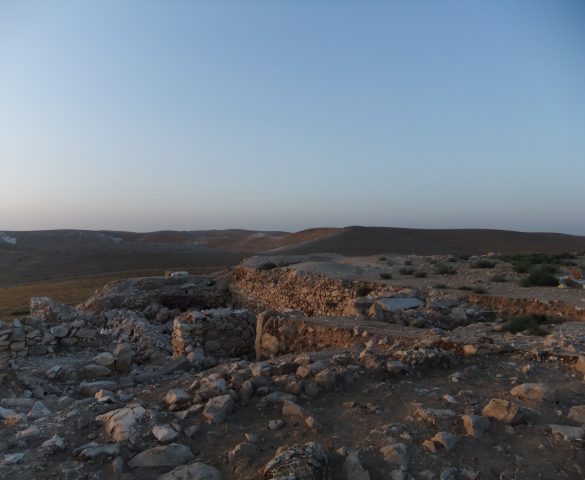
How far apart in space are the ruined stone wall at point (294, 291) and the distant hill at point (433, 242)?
23893mm

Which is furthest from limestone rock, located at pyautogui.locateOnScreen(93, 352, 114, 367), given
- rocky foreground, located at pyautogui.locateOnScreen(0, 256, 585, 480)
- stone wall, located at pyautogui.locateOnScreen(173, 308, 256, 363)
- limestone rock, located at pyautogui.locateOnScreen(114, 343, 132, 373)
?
stone wall, located at pyautogui.locateOnScreen(173, 308, 256, 363)

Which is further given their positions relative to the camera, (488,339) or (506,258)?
(506,258)

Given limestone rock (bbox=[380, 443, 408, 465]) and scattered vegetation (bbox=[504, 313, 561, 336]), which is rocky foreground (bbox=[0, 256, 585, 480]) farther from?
scattered vegetation (bbox=[504, 313, 561, 336])

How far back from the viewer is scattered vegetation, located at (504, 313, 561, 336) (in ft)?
20.0

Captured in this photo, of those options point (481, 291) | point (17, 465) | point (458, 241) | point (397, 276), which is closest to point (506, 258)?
point (397, 276)

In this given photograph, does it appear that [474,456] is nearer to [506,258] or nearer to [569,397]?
A: [569,397]

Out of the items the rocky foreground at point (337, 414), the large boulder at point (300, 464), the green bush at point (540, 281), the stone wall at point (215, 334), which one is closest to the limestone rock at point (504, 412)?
the rocky foreground at point (337, 414)

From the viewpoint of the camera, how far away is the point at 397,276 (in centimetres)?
1252

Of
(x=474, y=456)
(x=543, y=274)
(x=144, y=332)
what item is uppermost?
(x=543, y=274)

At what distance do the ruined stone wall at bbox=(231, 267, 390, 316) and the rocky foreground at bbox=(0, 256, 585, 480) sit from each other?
A: 420 cm

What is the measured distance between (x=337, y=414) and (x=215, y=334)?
5136mm

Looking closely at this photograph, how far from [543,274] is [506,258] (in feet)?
17.7

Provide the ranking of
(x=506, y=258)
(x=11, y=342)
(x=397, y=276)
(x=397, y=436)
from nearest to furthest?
1. (x=397, y=436)
2. (x=11, y=342)
3. (x=397, y=276)
4. (x=506, y=258)

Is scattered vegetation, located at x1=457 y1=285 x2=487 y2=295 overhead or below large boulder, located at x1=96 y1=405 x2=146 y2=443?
overhead
